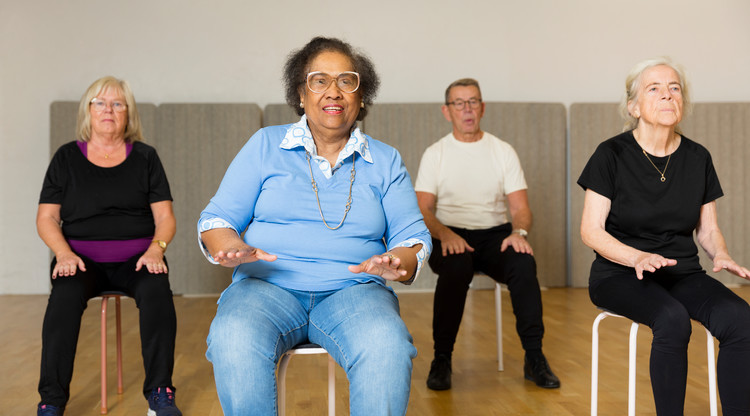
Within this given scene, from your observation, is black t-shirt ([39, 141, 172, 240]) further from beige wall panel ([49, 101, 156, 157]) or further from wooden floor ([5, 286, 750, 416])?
beige wall panel ([49, 101, 156, 157])

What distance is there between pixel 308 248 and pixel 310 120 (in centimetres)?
41

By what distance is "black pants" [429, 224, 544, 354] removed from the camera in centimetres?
322

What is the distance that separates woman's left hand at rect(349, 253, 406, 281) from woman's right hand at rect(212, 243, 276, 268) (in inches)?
9.0

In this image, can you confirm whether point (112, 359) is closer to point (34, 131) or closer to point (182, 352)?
point (182, 352)

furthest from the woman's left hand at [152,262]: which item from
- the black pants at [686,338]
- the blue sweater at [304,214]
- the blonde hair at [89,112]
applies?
the black pants at [686,338]

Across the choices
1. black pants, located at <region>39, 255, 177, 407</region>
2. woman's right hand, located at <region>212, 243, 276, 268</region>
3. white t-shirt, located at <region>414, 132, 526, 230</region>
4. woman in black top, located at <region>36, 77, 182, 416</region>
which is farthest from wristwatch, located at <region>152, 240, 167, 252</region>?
white t-shirt, located at <region>414, 132, 526, 230</region>

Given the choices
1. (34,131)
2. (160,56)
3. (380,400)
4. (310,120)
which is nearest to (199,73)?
(160,56)

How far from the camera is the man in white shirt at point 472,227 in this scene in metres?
3.23

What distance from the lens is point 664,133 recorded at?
8.36 ft

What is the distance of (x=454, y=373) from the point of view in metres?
3.42

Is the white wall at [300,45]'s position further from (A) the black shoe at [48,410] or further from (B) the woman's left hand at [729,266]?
(B) the woman's left hand at [729,266]

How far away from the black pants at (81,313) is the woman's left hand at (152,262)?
0.07 feet

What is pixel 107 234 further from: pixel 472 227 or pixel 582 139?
pixel 582 139

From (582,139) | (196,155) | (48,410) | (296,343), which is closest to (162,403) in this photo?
(48,410)
